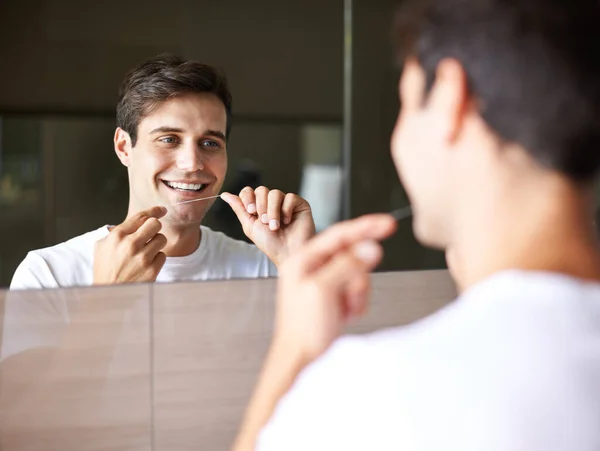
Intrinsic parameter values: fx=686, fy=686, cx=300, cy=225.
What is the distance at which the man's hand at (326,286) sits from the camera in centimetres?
50

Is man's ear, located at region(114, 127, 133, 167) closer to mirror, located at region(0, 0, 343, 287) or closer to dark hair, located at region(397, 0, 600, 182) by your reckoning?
mirror, located at region(0, 0, 343, 287)

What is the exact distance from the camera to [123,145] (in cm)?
89

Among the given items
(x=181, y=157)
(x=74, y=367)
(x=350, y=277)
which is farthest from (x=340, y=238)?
(x=74, y=367)

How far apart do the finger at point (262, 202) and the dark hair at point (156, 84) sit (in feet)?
0.51

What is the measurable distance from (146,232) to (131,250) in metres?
0.03

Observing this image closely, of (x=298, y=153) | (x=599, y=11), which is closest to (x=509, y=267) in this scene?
(x=599, y=11)

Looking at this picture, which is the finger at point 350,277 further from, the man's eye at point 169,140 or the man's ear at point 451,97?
the man's eye at point 169,140

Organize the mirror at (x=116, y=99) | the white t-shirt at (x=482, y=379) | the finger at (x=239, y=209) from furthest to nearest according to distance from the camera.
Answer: the finger at (x=239, y=209)
the mirror at (x=116, y=99)
the white t-shirt at (x=482, y=379)

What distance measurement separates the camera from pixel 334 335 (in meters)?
0.50

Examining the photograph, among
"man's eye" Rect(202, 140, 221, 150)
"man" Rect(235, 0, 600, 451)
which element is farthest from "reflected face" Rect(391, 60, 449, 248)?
"man's eye" Rect(202, 140, 221, 150)

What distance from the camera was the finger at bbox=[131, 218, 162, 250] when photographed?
36.2 inches

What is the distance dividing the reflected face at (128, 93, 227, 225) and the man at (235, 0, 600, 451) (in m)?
0.42

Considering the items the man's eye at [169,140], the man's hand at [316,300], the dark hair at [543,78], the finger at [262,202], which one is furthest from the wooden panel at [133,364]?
the dark hair at [543,78]

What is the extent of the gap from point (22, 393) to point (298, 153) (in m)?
0.50
